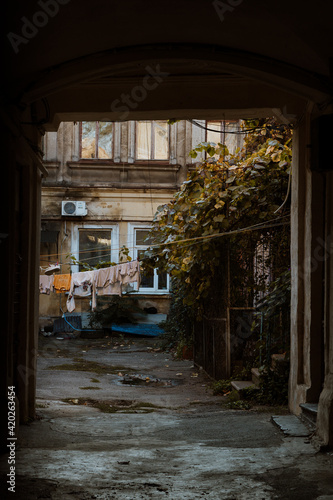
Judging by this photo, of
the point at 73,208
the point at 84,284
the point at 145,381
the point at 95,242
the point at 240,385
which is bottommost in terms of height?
the point at 145,381

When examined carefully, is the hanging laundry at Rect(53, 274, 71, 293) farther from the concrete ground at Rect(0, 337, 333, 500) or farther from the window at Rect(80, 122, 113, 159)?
the concrete ground at Rect(0, 337, 333, 500)

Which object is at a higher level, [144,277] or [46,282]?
[144,277]

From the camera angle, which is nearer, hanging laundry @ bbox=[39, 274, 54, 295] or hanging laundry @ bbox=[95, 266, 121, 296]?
hanging laundry @ bbox=[95, 266, 121, 296]

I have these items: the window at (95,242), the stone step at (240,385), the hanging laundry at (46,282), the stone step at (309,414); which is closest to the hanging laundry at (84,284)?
the hanging laundry at (46,282)

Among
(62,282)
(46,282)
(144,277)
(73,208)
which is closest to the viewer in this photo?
(62,282)

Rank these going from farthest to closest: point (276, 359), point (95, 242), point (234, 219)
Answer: point (95, 242) → point (234, 219) → point (276, 359)

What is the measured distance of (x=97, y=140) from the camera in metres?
20.0

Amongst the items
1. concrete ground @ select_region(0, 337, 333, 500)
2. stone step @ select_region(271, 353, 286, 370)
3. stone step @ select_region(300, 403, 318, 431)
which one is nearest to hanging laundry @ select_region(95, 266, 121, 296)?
concrete ground @ select_region(0, 337, 333, 500)

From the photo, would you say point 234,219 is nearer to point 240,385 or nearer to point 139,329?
point 240,385

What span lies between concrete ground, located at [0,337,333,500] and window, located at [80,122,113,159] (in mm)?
11185

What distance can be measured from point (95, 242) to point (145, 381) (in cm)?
918

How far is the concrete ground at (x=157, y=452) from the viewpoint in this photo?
4254 millimetres

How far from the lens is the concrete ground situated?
167 inches

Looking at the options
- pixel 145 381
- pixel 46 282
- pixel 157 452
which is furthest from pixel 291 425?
pixel 46 282
